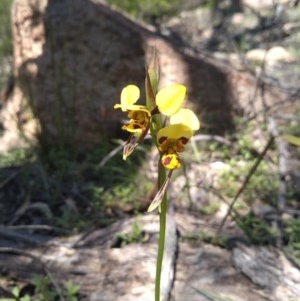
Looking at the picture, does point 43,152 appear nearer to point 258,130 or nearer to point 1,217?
point 1,217

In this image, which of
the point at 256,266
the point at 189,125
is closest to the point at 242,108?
the point at 256,266

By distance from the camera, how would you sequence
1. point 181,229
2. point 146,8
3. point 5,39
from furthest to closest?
point 146,8 < point 5,39 < point 181,229

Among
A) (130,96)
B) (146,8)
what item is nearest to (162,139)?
(130,96)

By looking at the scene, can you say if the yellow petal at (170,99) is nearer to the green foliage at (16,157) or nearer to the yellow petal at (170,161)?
the yellow petal at (170,161)

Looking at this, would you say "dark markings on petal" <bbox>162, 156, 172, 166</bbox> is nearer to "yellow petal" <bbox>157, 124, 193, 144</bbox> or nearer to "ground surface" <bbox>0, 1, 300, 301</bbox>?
"yellow petal" <bbox>157, 124, 193, 144</bbox>

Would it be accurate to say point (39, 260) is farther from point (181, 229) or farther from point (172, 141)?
point (172, 141)

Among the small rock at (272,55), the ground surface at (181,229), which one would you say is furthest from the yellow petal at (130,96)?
the small rock at (272,55)

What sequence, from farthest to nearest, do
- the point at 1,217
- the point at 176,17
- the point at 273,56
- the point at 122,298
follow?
the point at 176,17 → the point at 273,56 → the point at 1,217 → the point at 122,298
